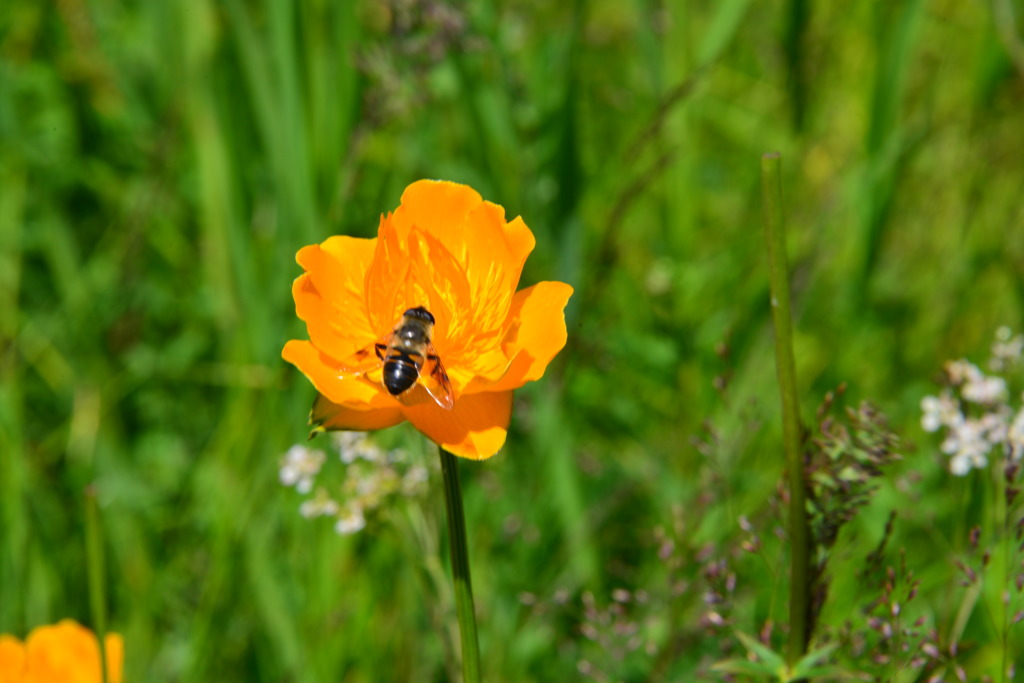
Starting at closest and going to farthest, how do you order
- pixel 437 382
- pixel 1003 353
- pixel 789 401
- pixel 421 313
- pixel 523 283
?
pixel 789 401 → pixel 437 382 → pixel 421 313 → pixel 1003 353 → pixel 523 283

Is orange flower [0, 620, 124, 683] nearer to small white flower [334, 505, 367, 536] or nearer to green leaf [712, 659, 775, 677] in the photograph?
small white flower [334, 505, 367, 536]

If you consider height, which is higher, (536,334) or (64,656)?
(536,334)

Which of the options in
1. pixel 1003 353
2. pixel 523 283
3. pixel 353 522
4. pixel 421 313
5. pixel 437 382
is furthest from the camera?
pixel 523 283

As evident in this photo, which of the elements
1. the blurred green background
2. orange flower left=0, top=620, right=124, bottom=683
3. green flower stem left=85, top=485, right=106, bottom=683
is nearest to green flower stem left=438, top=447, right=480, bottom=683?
green flower stem left=85, top=485, right=106, bottom=683

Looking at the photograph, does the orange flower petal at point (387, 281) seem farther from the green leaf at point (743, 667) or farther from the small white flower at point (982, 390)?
the small white flower at point (982, 390)

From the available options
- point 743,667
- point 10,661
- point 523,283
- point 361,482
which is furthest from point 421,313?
point 523,283

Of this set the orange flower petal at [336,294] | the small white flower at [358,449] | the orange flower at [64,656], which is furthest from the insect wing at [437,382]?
the orange flower at [64,656]

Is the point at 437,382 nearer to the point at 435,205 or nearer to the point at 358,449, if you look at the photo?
the point at 435,205
